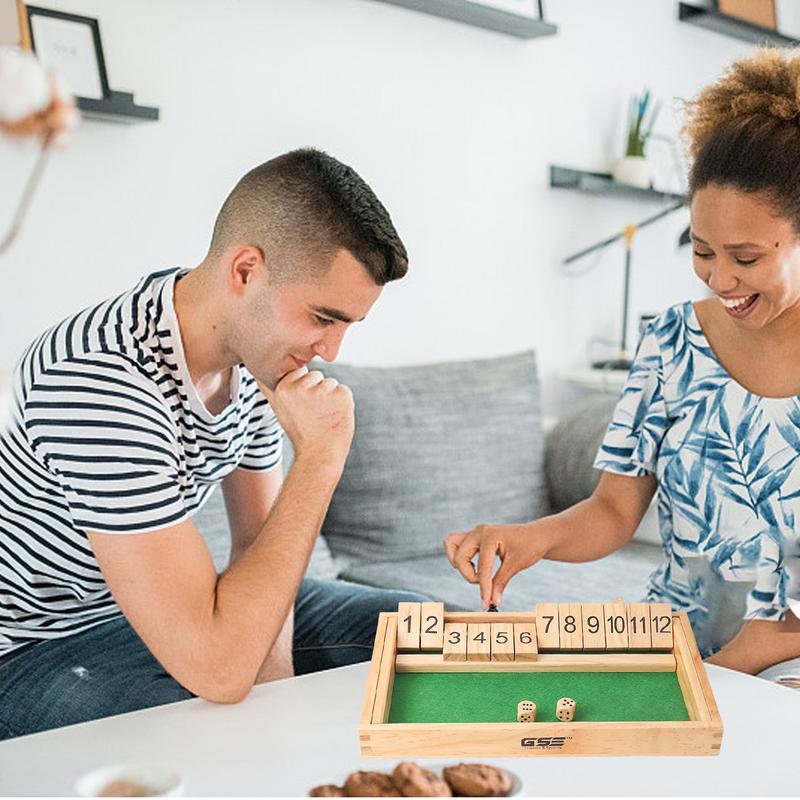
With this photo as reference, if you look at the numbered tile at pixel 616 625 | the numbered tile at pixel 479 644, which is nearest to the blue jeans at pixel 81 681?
the numbered tile at pixel 479 644

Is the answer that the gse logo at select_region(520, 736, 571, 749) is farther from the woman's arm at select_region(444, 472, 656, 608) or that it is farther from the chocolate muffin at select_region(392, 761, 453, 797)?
the woman's arm at select_region(444, 472, 656, 608)

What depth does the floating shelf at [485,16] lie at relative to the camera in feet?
9.38

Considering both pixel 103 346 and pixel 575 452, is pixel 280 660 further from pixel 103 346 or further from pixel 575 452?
pixel 575 452

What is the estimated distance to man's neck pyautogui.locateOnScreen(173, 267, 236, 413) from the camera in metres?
1.46

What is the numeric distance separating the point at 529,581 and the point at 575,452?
531 mm

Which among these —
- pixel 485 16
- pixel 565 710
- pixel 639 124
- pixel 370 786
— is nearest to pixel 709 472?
pixel 565 710

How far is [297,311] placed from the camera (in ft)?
4.80

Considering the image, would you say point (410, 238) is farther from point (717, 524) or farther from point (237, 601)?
point (237, 601)

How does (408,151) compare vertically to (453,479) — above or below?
above

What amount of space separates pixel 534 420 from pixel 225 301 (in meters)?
1.62

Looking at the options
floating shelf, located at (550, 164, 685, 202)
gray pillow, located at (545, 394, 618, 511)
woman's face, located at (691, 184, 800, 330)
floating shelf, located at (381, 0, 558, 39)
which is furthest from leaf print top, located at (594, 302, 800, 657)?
floating shelf, located at (550, 164, 685, 202)

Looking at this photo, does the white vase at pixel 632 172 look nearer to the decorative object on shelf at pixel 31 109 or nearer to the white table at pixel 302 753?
the white table at pixel 302 753

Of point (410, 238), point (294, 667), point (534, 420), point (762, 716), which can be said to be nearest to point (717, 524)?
point (762, 716)

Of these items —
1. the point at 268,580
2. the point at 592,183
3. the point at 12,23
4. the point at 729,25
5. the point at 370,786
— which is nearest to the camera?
the point at 370,786
